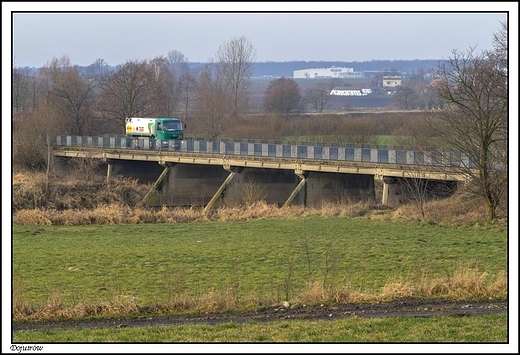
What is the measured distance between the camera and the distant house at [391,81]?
413 ft

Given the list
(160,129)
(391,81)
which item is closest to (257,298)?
(160,129)

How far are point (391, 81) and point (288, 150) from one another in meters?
78.2

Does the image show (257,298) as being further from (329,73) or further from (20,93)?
(329,73)

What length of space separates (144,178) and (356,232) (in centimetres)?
3792

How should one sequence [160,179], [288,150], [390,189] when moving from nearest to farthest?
[390,189], [288,150], [160,179]

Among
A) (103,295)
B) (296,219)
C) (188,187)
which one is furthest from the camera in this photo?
(188,187)

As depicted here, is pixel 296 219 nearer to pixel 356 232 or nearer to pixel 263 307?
pixel 356 232

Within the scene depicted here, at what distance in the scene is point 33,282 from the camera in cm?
2261

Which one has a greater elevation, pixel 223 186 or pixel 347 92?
pixel 347 92

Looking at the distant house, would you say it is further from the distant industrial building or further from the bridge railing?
the bridge railing

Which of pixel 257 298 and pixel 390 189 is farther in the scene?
pixel 390 189

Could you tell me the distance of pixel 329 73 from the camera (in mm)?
150125

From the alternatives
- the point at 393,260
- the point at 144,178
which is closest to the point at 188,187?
the point at 144,178

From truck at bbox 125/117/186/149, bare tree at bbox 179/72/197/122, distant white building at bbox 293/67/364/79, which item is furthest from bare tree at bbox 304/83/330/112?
truck at bbox 125/117/186/149
